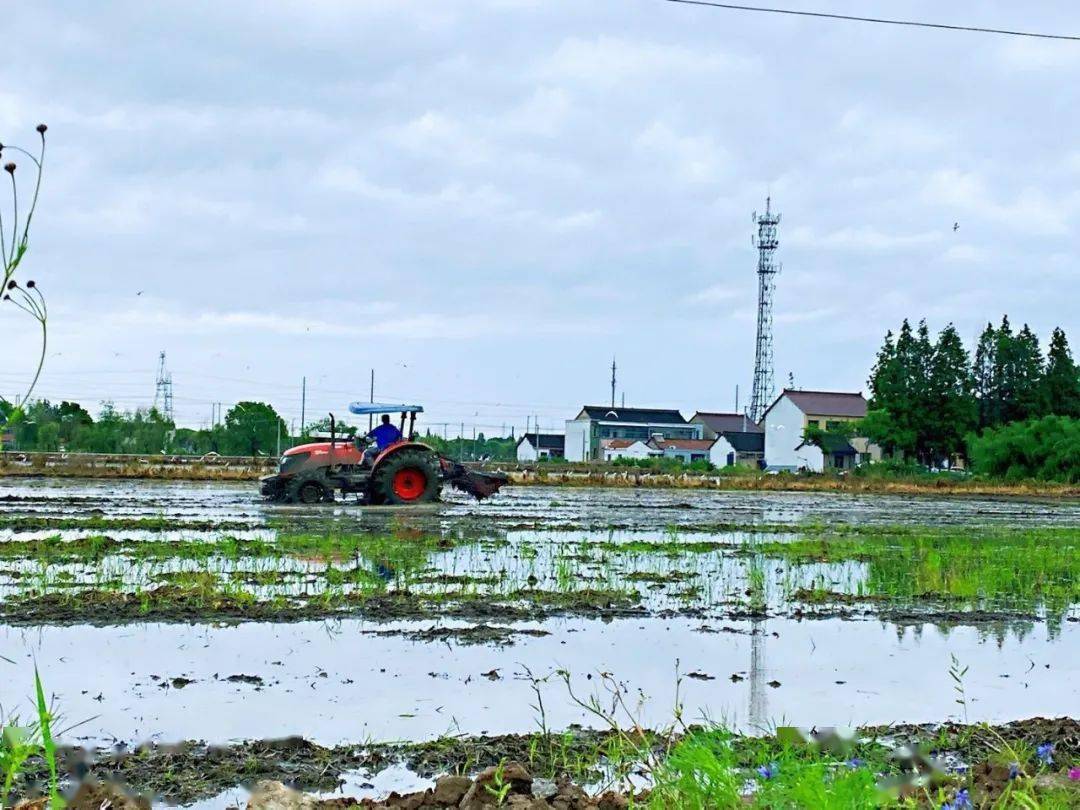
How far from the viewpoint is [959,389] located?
194ft

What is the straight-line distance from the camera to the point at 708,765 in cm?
385

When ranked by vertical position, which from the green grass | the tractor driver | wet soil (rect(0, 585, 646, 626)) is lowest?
wet soil (rect(0, 585, 646, 626))

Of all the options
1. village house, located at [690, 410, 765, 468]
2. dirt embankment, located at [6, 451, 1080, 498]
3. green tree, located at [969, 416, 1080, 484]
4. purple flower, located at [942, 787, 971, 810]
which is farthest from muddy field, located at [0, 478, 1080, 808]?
village house, located at [690, 410, 765, 468]

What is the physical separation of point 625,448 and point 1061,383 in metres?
34.7

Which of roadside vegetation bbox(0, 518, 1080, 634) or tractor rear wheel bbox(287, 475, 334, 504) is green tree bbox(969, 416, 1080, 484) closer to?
roadside vegetation bbox(0, 518, 1080, 634)

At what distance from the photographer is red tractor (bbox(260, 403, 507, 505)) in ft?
73.5

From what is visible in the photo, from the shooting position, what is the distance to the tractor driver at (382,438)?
2259cm

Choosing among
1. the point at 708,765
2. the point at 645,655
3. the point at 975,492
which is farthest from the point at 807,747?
the point at 975,492

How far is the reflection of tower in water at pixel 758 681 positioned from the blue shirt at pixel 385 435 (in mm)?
14093

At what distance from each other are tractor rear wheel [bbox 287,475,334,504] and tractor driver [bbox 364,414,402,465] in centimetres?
97

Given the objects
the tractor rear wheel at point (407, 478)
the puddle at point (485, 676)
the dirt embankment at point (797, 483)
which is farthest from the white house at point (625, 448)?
the puddle at point (485, 676)

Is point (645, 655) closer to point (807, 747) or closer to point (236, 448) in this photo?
point (807, 747)

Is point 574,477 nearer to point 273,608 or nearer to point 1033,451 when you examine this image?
point 1033,451

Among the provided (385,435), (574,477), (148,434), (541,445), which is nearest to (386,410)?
(385,435)
